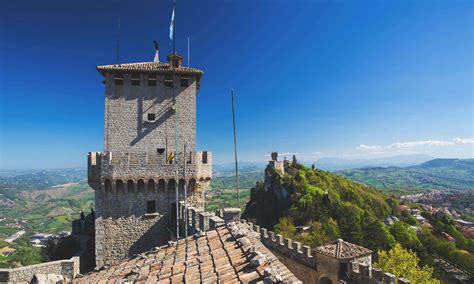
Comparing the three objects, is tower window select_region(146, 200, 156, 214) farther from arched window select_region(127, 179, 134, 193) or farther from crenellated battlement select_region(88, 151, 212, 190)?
arched window select_region(127, 179, 134, 193)

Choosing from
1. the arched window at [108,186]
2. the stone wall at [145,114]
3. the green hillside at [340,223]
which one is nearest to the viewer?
the arched window at [108,186]

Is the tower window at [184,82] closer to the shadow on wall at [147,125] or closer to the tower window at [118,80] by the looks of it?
the shadow on wall at [147,125]

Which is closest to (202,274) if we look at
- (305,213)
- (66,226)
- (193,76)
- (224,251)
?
(224,251)

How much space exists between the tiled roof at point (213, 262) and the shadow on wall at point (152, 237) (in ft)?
23.2

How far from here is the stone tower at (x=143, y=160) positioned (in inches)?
680

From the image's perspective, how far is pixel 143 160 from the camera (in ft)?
57.0

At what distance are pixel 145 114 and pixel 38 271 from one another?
10.9m

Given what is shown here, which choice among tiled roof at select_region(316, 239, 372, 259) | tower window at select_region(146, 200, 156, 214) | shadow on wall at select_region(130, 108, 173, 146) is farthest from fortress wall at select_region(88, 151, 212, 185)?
tiled roof at select_region(316, 239, 372, 259)

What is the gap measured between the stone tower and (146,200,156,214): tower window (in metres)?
0.06

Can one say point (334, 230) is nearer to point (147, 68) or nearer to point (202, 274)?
point (147, 68)

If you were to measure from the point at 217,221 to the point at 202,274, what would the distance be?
458 centimetres

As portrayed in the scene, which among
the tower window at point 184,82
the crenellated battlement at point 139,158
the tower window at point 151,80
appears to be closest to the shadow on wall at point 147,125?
the crenellated battlement at point 139,158

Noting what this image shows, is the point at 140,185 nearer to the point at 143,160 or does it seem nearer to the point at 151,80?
the point at 143,160

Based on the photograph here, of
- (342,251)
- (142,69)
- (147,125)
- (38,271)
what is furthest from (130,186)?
(342,251)
